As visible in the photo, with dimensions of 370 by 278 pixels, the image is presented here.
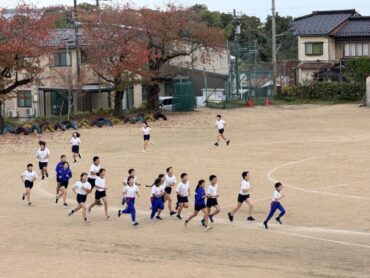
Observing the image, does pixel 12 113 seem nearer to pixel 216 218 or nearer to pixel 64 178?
pixel 64 178

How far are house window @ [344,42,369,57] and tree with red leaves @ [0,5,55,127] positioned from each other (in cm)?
2849

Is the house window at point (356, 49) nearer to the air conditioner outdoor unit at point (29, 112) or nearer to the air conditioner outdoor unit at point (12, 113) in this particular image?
the air conditioner outdoor unit at point (29, 112)

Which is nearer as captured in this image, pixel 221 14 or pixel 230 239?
pixel 230 239

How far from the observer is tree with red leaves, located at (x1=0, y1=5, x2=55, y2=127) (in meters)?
44.1

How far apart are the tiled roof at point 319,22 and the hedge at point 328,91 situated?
304 inches

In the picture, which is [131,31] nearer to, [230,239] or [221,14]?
[230,239]

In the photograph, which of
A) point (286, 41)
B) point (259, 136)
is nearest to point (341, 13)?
point (286, 41)

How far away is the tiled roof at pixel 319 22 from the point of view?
213 ft

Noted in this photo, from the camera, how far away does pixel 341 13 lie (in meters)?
66.9

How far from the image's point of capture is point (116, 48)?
49.1 m

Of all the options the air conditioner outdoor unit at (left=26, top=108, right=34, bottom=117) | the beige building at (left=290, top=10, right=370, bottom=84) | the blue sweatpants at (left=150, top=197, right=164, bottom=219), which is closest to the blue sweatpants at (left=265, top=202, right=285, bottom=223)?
the blue sweatpants at (left=150, top=197, right=164, bottom=219)

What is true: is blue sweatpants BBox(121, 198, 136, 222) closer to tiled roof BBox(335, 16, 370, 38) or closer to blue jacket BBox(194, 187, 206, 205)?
blue jacket BBox(194, 187, 206, 205)

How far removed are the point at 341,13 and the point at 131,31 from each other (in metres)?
24.7

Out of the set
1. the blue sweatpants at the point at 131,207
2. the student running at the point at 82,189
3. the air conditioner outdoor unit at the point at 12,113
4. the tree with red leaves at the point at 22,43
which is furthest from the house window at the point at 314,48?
the blue sweatpants at the point at 131,207
